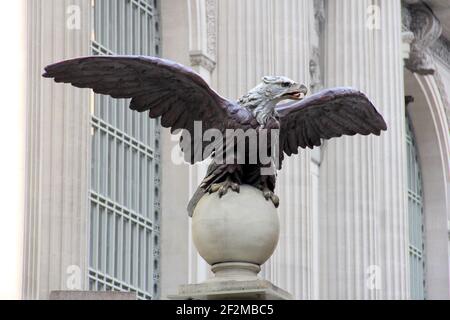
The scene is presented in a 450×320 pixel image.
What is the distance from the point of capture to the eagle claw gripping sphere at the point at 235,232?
13633 millimetres

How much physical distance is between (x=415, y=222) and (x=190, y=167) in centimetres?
1542

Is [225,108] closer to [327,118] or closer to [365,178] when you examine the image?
[327,118]

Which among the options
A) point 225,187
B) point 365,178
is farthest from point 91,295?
point 365,178

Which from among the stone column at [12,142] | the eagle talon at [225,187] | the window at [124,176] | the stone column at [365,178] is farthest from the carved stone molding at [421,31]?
the eagle talon at [225,187]

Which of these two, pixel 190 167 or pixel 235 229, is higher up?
pixel 190 167

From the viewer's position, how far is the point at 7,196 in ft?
72.8

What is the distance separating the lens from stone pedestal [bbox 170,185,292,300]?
537 inches

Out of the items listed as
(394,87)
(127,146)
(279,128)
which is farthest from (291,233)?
(279,128)

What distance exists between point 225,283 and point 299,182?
50.9 ft

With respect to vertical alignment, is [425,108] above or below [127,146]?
above

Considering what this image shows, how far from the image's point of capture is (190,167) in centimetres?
2739

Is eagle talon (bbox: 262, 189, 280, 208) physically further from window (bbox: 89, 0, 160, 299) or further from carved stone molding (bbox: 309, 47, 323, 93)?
carved stone molding (bbox: 309, 47, 323, 93)

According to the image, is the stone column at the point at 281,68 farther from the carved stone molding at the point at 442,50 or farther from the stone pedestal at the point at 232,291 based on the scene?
the carved stone molding at the point at 442,50

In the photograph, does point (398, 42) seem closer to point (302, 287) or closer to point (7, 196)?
point (302, 287)
